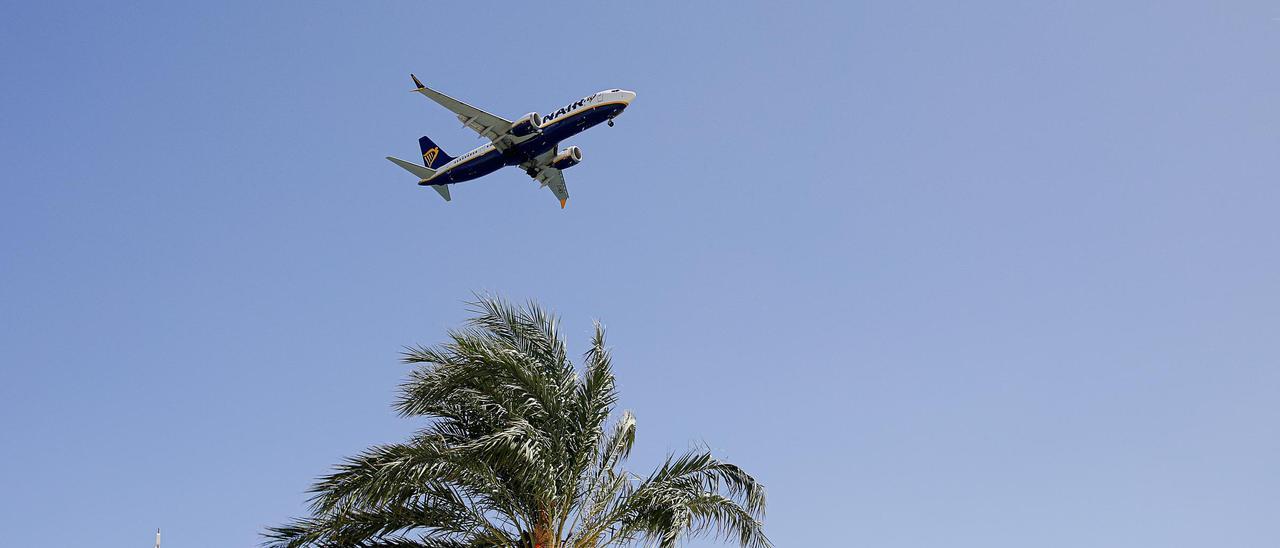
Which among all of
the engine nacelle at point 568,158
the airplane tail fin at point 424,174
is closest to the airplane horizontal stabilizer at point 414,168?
the airplane tail fin at point 424,174

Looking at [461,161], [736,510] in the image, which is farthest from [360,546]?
[461,161]

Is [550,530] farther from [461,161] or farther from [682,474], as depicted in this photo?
[461,161]

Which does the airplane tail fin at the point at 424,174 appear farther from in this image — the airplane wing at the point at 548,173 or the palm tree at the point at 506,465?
the palm tree at the point at 506,465

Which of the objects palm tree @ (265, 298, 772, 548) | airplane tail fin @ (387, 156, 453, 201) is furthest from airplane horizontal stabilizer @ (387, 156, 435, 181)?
palm tree @ (265, 298, 772, 548)

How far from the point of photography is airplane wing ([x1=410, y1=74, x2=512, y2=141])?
49.1 metres

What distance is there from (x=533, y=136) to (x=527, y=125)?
0.72 meters

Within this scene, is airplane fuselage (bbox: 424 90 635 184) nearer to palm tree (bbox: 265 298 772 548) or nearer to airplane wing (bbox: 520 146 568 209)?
airplane wing (bbox: 520 146 568 209)

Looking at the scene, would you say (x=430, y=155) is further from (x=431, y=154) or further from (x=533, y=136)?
(x=533, y=136)

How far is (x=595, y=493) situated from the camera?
1596cm

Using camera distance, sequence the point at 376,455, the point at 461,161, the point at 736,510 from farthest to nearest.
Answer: the point at 461,161, the point at 736,510, the point at 376,455

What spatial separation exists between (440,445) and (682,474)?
153 inches

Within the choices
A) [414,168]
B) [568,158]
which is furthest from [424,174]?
[568,158]

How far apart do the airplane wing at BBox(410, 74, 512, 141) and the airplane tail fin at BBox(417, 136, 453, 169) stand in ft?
51.8

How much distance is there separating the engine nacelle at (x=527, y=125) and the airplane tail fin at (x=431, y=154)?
54.0ft
